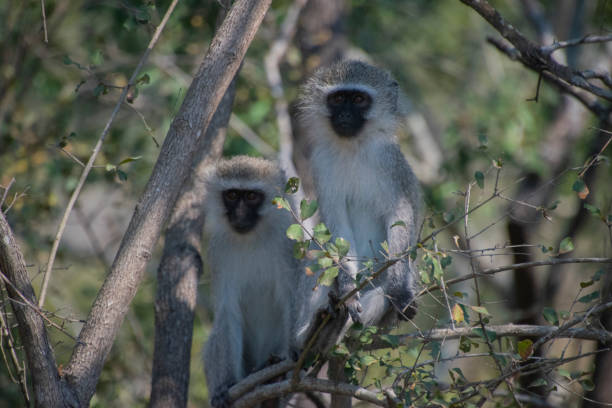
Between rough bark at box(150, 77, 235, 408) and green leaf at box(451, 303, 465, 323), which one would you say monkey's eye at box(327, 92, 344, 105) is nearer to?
rough bark at box(150, 77, 235, 408)

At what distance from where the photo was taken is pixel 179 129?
3.53 m

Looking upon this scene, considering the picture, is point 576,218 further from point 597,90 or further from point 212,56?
point 212,56

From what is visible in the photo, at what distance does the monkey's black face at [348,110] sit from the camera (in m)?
4.97

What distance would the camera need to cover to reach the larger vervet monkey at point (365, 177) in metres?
4.84

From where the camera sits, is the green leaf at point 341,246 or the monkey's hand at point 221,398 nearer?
the green leaf at point 341,246

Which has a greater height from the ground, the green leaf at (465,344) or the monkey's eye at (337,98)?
the monkey's eye at (337,98)

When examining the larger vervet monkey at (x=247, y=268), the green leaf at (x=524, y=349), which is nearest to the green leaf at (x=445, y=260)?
the green leaf at (x=524, y=349)

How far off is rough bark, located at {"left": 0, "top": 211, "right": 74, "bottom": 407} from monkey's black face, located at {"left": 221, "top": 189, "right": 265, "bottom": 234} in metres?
2.37

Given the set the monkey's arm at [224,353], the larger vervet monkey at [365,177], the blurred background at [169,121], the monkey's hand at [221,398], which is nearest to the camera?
the larger vervet monkey at [365,177]

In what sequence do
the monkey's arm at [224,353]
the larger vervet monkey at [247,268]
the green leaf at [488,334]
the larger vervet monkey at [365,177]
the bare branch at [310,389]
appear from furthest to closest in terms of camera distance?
the larger vervet monkey at [247,268] < the monkey's arm at [224,353] < the larger vervet monkey at [365,177] < the bare branch at [310,389] < the green leaf at [488,334]

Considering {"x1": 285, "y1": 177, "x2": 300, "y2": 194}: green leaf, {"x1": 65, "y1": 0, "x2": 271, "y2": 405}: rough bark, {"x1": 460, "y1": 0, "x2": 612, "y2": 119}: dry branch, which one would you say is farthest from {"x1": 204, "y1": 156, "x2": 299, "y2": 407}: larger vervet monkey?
{"x1": 285, "y1": 177, "x2": 300, "y2": 194}: green leaf

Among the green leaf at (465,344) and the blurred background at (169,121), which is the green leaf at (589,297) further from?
the blurred background at (169,121)

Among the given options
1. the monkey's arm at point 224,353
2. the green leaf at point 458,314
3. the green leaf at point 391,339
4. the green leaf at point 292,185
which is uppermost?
the green leaf at point 292,185

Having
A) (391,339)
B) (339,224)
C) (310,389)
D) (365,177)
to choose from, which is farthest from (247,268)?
(391,339)
